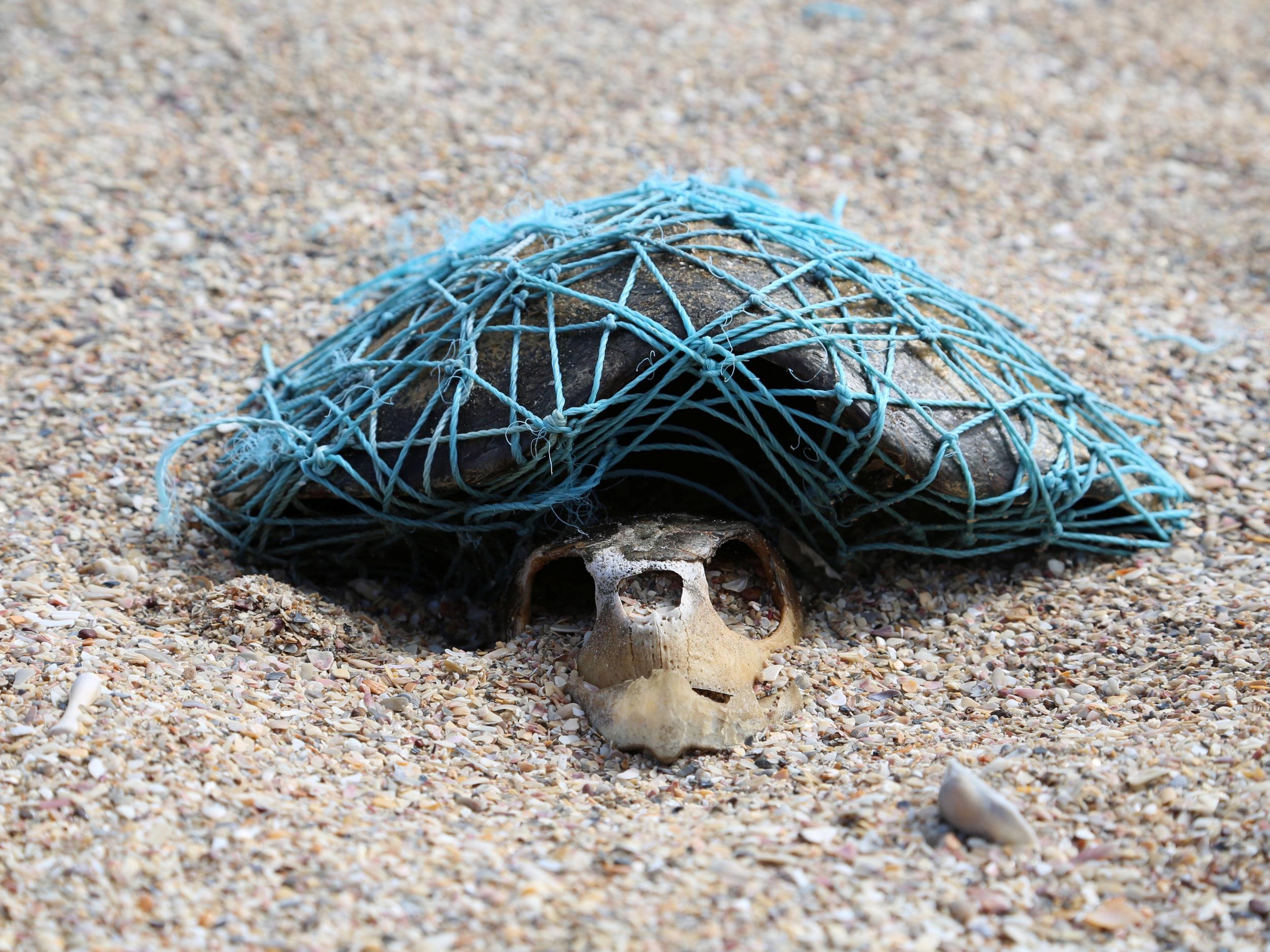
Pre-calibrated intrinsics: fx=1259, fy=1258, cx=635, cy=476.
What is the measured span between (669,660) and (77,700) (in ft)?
3.64

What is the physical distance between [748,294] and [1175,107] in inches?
138

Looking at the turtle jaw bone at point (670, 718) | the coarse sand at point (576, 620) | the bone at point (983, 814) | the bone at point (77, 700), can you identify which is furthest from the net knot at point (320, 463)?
the bone at point (983, 814)

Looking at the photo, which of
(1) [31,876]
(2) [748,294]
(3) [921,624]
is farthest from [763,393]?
(1) [31,876]

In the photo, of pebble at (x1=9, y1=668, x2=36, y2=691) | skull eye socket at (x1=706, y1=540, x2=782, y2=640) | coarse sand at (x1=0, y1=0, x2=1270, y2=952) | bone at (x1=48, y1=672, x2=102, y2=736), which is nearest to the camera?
coarse sand at (x1=0, y1=0, x2=1270, y2=952)

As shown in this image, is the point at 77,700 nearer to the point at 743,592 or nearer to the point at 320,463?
the point at 320,463

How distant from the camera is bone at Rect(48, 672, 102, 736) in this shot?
2266 millimetres

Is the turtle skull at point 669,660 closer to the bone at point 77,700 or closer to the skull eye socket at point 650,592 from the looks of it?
the skull eye socket at point 650,592

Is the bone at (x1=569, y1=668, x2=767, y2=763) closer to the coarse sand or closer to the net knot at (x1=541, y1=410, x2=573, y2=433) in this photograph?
the coarse sand

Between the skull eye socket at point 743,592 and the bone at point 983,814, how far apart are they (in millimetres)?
686

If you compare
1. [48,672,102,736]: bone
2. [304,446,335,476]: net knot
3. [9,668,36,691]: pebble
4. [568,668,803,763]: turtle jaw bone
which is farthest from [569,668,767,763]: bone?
[9,668,36,691]: pebble

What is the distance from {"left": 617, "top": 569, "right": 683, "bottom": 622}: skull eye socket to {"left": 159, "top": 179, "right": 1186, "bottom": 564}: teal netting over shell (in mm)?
239

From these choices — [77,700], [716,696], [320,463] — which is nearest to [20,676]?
[77,700]

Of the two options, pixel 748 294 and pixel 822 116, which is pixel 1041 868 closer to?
pixel 748 294

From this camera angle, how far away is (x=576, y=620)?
2820mm
